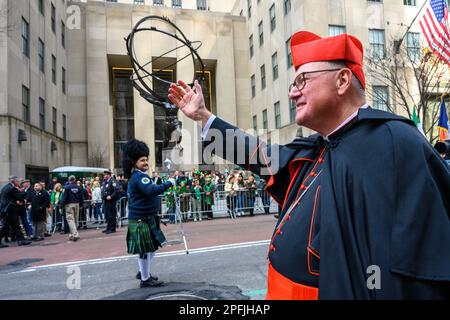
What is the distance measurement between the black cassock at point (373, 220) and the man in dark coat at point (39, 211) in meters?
10.5

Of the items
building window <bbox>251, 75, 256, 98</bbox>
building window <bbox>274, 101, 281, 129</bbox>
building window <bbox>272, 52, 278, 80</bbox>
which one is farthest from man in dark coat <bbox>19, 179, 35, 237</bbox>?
building window <bbox>251, 75, 256, 98</bbox>

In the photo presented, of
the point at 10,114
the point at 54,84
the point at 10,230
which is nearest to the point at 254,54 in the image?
the point at 54,84

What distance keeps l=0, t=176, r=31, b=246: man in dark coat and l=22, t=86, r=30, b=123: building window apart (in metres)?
10.9

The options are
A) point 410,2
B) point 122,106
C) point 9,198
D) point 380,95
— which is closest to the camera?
point 9,198

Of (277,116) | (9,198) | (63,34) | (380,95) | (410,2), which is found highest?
(63,34)

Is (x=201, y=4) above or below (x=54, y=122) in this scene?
above

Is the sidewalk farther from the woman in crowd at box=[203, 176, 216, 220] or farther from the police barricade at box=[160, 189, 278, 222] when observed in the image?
the woman in crowd at box=[203, 176, 216, 220]

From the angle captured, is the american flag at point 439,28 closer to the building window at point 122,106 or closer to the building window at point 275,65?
the building window at point 275,65

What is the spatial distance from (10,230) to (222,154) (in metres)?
11.0

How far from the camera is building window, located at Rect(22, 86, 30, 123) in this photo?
19.3m

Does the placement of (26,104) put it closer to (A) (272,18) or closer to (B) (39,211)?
(B) (39,211)

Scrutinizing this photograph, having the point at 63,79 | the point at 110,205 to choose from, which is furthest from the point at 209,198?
the point at 63,79

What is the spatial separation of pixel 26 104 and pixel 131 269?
57.2 feet

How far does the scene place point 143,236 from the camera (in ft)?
16.8
